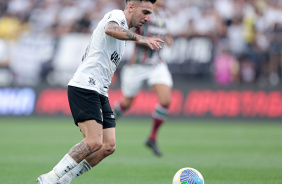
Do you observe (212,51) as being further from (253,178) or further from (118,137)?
(253,178)

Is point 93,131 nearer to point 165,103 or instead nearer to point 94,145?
point 94,145

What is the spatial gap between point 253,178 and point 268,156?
290 cm

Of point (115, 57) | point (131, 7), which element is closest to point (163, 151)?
point (115, 57)

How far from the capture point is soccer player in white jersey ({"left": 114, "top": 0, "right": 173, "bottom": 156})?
1091 cm

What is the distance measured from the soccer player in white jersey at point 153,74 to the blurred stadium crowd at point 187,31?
7585 millimetres

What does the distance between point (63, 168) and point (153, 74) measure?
17.4ft

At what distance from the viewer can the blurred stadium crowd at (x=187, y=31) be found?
18609 mm

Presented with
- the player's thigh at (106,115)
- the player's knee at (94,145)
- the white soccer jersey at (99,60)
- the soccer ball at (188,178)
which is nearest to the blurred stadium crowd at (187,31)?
the soccer ball at (188,178)

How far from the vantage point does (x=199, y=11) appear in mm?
20375

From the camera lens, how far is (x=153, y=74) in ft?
36.4

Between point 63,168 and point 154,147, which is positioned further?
Answer: point 154,147

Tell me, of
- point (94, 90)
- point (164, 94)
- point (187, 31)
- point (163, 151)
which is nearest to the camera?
point (94, 90)

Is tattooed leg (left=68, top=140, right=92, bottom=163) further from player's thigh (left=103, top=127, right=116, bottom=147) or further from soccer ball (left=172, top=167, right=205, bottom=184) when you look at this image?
soccer ball (left=172, top=167, right=205, bottom=184)

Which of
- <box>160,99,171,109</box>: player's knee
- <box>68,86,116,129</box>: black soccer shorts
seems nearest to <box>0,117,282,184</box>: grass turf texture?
<box>160,99,171,109</box>: player's knee
